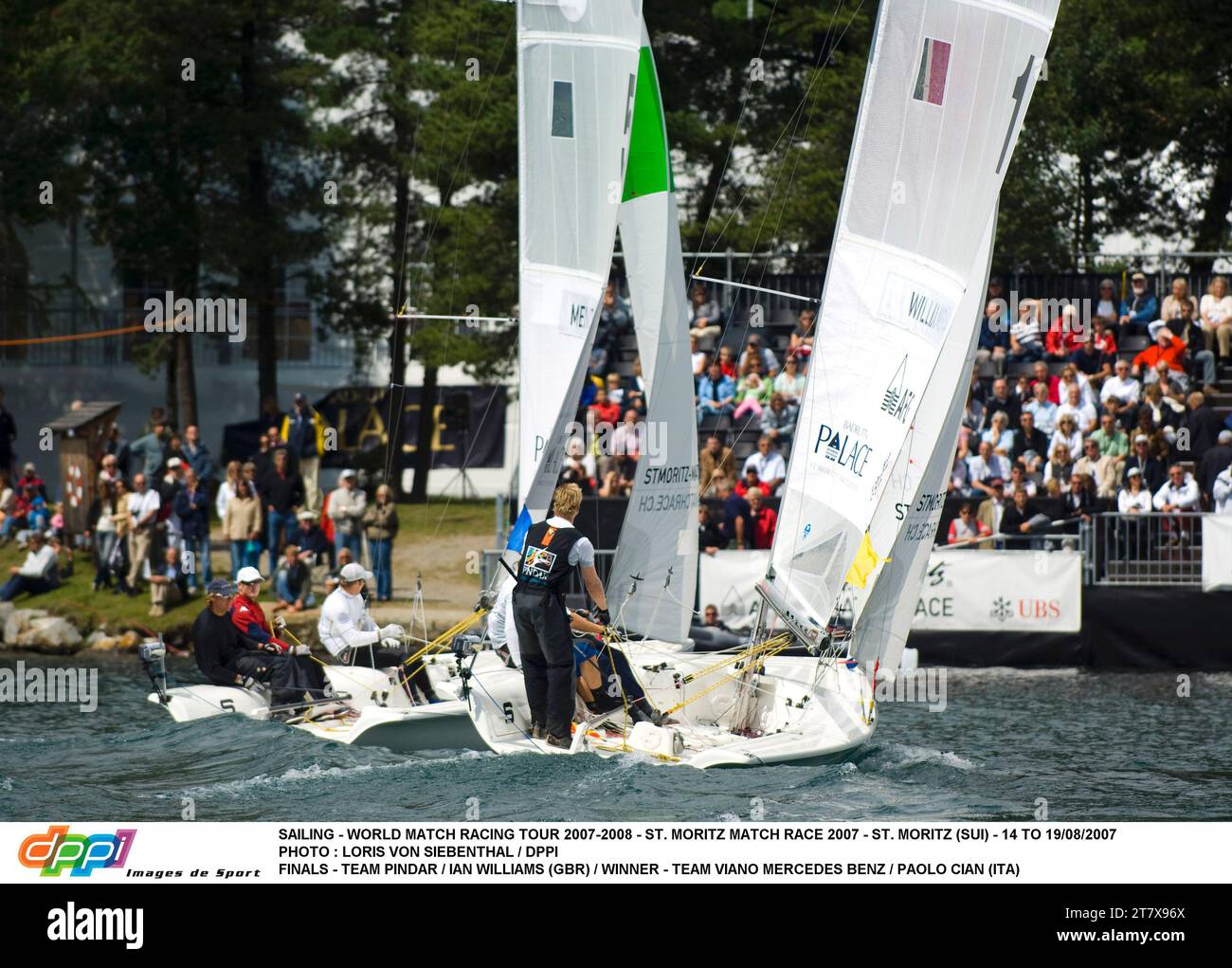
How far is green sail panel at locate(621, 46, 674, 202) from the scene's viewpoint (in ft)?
64.2

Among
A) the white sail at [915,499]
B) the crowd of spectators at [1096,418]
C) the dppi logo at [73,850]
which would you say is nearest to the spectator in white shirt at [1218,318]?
the crowd of spectators at [1096,418]

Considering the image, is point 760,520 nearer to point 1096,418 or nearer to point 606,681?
point 1096,418

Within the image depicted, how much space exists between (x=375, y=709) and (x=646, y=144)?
22.3 feet

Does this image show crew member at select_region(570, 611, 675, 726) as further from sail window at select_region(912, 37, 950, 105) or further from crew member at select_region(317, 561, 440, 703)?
sail window at select_region(912, 37, 950, 105)

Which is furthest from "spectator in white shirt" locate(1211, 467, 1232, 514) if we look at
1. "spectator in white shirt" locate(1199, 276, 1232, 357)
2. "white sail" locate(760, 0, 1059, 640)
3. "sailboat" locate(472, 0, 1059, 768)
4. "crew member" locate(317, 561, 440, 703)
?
"crew member" locate(317, 561, 440, 703)

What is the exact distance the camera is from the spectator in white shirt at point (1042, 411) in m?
25.2

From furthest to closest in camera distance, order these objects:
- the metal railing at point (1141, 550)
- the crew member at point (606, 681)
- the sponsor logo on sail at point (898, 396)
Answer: the metal railing at point (1141, 550) < the crew member at point (606, 681) < the sponsor logo on sail at point (898, 396)

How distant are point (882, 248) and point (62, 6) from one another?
2562cm

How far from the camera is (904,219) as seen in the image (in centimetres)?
1570

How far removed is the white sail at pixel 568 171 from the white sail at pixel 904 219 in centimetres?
299

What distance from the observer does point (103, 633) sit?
25.8 metres

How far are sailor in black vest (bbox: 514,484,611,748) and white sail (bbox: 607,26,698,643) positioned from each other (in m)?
3.27

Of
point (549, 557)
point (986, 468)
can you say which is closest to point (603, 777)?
point (549, 557)

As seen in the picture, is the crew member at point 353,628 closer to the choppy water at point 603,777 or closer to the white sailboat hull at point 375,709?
the white sailboat hull at point 375,709
